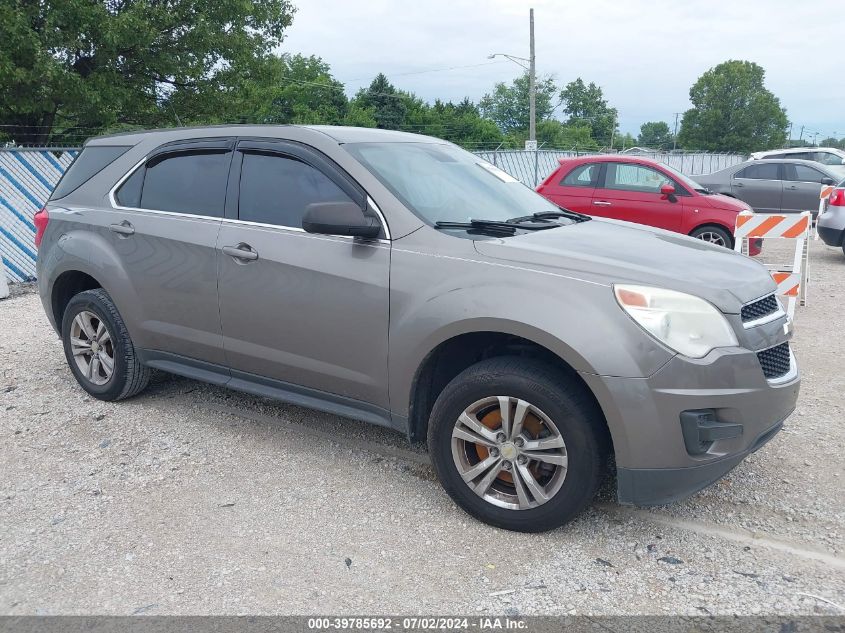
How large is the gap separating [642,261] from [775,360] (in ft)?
2.36

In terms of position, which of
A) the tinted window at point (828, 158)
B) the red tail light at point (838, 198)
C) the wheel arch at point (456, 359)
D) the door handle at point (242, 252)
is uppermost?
the tinted window at point (828, 158)

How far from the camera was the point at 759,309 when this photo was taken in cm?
322

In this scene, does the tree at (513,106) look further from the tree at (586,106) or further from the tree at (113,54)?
the tree at (113,54)

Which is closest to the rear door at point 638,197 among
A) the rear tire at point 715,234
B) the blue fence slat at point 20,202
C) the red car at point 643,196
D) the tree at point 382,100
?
the red car at point 643,196

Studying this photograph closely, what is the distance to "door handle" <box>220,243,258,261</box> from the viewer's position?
388 centimetres

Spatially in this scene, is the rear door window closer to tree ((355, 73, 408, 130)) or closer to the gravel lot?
the gravel lot

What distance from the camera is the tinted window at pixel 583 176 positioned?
10836 mm

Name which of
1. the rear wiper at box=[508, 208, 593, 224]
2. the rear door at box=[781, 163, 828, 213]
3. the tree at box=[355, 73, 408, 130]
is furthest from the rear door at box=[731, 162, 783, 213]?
the tree at box=[355, 73, 408, 130]

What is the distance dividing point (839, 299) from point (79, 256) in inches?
309

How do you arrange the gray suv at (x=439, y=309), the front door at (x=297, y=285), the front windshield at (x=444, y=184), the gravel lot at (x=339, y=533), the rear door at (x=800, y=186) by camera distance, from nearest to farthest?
1. the gravel lot at (x=339, y=533)
2. the gray suv at (x=439, y=309)
3. the front door at (x=297, y=285)
4. the front windshield at (x=444, y=184)
5. the rear door at (x=800, y=186)

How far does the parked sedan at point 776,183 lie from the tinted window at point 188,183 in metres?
12.8

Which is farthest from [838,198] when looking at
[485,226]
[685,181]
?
[485,226]

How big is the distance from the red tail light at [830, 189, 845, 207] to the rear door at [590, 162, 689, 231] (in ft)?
8.53

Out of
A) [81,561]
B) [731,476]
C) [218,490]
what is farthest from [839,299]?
[81,561]
